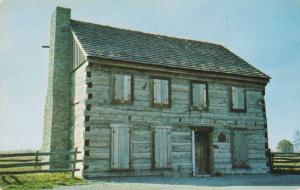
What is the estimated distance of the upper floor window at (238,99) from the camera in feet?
73.5

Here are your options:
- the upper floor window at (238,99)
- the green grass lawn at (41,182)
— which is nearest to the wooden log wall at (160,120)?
the upper floor window at (238,99)

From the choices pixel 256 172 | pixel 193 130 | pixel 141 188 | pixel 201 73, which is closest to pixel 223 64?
pixel 201 73

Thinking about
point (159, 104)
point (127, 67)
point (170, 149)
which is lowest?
point (170, 149)

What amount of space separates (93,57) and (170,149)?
6.08 meters

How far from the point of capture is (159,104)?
2009cm

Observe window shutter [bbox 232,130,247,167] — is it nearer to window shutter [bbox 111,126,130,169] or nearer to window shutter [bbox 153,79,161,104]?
window shutter [bbox 153,79,161,104]

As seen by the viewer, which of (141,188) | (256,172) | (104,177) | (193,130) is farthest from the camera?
(256,172)

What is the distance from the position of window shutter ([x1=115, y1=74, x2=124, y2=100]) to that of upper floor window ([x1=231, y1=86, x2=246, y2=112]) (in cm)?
694

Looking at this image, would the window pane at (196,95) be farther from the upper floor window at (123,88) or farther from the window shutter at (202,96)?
the upper floor window at (123,88)

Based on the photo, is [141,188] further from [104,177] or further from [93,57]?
[93,57]

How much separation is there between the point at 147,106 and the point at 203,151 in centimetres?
424

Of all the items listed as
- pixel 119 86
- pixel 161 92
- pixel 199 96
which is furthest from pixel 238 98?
pixel 119 86

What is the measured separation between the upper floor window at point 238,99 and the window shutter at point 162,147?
4.76 meters

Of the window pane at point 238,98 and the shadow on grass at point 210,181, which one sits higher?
the window pane at point 238,98
